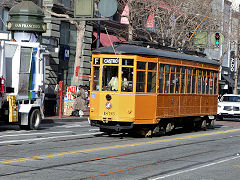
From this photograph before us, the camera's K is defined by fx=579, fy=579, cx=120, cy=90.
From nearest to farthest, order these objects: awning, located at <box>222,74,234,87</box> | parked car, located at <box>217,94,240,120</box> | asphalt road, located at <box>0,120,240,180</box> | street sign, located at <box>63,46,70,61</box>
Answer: asphalt road, located at <box>0,120,240,180</box> → parked car, located at <box>217,94,240,120</box> → street sign, located at <box>63,46,70,61</box> → awning, located at <box>222,74,234,87</box>

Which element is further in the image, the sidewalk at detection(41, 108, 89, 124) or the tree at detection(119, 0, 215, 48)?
the tree at detection(119, 0, 215, 48)

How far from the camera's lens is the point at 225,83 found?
64.3 m

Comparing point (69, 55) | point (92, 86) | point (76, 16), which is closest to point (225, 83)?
point (69, 55)

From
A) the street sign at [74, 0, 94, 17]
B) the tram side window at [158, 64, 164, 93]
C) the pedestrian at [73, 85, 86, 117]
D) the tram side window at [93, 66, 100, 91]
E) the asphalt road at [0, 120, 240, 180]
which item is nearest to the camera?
the asphalt road at [0, 120, 240, 180]

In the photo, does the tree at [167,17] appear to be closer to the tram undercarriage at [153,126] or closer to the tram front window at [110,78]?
the tram undercarriage at [153,126]

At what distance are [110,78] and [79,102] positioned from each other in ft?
36.3

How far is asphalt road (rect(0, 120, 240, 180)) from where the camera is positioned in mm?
10875

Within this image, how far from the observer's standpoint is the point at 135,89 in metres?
18.4

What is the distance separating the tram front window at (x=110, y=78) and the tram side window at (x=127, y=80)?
22 centimetres

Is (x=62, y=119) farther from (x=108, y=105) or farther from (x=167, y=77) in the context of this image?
(x=108, y=105)

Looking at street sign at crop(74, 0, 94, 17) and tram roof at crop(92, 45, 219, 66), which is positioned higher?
street sign at crop(74, 0, 94, 17)

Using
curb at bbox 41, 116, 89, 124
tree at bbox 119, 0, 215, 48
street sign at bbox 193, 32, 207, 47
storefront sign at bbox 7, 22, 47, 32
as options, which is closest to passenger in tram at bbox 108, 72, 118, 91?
curb at bbox 41, 116, 89, 124

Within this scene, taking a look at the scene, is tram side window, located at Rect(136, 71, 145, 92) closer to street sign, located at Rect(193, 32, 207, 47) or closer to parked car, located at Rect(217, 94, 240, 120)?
parked car, located at Rect(217, 94, 240, 120)

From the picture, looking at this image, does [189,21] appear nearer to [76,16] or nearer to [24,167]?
[76,16]
